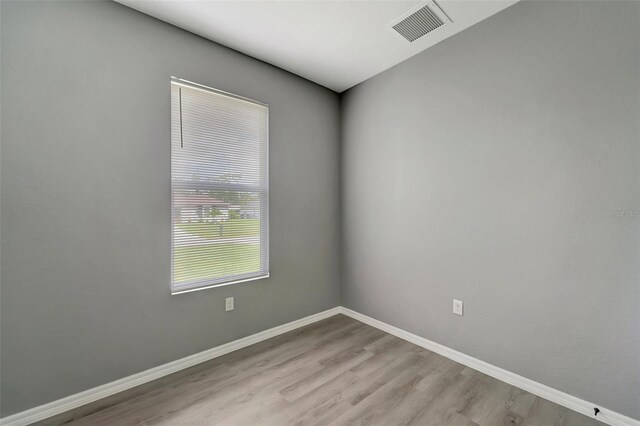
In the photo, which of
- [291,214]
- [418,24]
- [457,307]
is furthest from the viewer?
[291,214]

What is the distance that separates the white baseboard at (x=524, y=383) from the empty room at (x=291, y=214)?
0.04ft

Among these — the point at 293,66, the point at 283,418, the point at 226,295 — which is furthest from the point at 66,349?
the point at 293,66

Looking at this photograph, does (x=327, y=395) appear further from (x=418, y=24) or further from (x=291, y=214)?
(x=418, y=24)

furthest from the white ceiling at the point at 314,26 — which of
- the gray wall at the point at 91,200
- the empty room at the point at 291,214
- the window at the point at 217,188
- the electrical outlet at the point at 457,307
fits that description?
the electrical outlet at the point at 457,307

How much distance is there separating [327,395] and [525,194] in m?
1.99

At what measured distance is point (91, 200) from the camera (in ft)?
5.76

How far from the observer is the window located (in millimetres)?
2125

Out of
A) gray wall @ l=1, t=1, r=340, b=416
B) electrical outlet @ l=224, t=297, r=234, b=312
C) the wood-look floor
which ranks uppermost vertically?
gray wall @ l=1, t=1, r=340, b=416

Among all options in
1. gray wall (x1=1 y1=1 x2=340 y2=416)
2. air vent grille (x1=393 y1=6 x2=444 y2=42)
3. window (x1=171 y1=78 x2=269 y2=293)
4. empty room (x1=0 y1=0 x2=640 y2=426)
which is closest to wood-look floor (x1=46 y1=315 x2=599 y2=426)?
empty room (x1=0 y1=0 x2=640 y2=426)

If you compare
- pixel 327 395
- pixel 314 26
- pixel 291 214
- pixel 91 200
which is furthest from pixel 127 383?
pixel 314 26

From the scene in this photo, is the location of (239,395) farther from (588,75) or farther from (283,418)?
Answer: (588,75)

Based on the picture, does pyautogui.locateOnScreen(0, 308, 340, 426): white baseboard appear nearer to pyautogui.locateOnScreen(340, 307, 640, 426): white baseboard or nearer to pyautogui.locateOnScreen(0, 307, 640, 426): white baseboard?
pyautogui.locateOnScreen(0, 307, 640, 426): white baseboard

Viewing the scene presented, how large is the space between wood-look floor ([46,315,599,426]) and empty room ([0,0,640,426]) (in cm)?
2

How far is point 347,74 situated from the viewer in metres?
2.84
